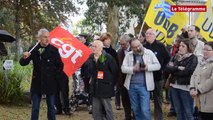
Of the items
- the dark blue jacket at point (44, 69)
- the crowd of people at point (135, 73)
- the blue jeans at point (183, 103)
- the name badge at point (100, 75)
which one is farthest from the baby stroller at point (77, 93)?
the blue jeans at point (183, 103)

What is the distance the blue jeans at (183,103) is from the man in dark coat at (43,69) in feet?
7.64

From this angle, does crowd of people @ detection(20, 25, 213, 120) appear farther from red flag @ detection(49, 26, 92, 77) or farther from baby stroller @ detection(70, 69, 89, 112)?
baby stroller @ detection(70, 69, 89, 112)

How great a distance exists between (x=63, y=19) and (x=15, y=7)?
3257 mm

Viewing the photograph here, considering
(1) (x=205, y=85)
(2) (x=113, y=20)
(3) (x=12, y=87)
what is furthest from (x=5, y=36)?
(2) (x=113, y=20)

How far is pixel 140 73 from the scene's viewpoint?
7.90m

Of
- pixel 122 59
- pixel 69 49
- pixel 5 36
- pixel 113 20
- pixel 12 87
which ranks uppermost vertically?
pixel 113 20

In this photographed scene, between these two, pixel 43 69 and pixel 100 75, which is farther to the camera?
pixel 43 69

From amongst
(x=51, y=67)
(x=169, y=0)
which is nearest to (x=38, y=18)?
(x=169, y=0)

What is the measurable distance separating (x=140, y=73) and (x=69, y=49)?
214 centimetres

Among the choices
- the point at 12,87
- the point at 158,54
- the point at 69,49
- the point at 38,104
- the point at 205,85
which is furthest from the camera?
the point at 12,87

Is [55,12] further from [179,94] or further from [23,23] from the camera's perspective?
[179,94]

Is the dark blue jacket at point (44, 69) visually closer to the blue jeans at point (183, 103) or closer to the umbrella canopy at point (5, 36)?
the blue jeans at point (183, 103)

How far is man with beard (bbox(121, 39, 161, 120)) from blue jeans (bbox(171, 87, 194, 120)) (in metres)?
0.53

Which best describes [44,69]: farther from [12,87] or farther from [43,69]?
[12,87]
